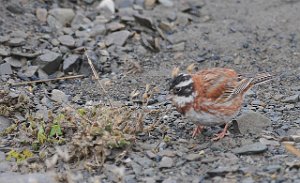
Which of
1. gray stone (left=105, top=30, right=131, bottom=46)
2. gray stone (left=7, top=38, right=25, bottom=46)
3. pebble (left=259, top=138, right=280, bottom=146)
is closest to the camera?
pebble (left=259, top=138, right=280, bottom=146)

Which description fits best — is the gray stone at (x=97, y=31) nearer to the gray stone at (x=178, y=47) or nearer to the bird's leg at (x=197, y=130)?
the gray stone at (x=178, y=47)

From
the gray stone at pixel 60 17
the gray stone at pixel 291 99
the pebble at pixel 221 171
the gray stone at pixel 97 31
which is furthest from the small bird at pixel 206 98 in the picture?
the gray stone at pixel 60 17

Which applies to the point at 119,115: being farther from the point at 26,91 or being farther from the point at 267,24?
the point at 267,24

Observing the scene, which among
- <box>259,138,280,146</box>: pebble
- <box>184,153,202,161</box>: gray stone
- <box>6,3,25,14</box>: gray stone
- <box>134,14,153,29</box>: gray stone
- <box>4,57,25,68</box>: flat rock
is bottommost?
<box>184,153,202,161</box>: gray stone

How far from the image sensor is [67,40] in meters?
9.87

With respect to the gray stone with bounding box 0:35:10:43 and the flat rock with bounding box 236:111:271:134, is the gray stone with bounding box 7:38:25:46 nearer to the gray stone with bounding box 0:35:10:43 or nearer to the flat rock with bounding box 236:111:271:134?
the gray stone with bounding box 0:35:10:43

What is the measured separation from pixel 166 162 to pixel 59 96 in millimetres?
2396

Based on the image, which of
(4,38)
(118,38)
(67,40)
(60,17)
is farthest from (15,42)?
(118,38)

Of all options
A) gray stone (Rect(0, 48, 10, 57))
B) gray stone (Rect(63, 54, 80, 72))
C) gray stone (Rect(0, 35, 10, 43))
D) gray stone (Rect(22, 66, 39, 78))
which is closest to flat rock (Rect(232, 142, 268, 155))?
gray stone (Rect(63, 54, 80, 72))

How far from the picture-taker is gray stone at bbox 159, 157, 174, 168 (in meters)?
6.68

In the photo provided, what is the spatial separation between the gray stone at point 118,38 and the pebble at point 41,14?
1.01 m

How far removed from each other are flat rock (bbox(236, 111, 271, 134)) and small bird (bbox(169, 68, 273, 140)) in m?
0.16

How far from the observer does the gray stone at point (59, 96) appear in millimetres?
8586

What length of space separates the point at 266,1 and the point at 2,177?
21.4ft
